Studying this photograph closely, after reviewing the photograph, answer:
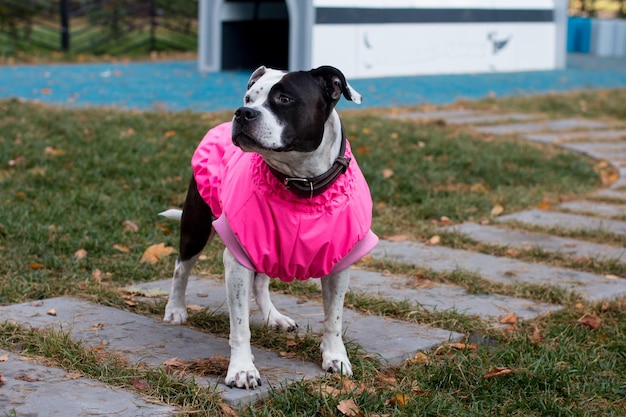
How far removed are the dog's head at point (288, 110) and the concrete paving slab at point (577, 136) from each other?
6528mm

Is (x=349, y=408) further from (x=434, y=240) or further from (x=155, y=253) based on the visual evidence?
(x=434, y=240)

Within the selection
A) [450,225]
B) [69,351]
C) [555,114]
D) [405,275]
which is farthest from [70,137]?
[555,114]

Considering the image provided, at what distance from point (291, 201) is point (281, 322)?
85cm

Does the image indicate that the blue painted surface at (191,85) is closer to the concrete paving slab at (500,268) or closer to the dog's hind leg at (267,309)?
the concrete paving slab at (500,268)

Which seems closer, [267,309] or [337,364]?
[337,364]

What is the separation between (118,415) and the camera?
3.00 meters

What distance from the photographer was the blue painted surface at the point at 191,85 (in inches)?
449

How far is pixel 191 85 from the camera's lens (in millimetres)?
13383

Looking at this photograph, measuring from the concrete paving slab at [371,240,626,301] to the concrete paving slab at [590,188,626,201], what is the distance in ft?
6.71

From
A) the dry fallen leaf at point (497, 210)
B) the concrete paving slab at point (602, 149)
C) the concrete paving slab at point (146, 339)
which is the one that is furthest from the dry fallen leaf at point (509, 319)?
the concrete paving slab at point (602, 149)

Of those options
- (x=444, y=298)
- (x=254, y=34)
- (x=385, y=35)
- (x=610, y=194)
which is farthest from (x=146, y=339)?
(x=254, y=34)

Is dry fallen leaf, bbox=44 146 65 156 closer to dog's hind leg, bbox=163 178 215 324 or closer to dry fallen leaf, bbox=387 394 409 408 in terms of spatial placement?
dog's hind leg, bbox=163 178 215 324

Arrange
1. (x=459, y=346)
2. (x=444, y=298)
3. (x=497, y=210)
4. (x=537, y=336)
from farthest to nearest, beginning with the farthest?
(x=497, y=210)
(x=444, y=298)
(x=537, y=336)
(x=459, y=346)

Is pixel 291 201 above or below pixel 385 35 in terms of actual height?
below
